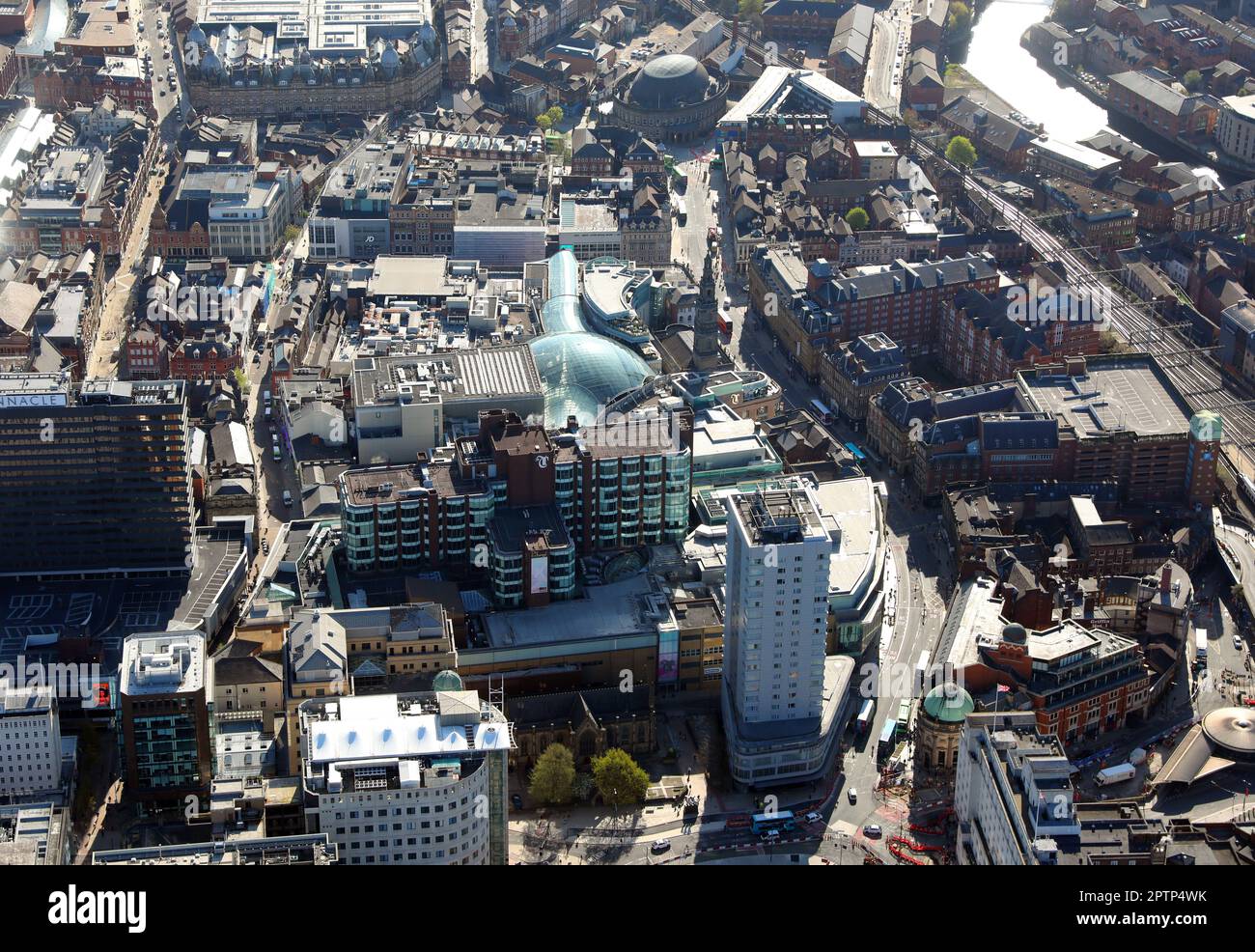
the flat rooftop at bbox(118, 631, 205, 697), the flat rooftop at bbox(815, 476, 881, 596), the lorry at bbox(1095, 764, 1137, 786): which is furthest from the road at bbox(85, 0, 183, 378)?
the lorry at bbox(1095, 764, 1137, 786)

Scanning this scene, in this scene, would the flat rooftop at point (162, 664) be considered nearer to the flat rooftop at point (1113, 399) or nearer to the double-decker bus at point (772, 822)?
the double-decker bus at point (772, 822)

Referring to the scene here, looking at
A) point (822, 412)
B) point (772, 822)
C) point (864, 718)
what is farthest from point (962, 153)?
point (772, 822)

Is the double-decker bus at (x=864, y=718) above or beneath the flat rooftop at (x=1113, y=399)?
beneath

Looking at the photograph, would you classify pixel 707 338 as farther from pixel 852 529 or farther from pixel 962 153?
pixel 962 153

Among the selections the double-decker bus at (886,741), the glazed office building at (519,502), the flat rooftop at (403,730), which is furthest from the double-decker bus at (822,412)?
the flat rooftop at (403,730)

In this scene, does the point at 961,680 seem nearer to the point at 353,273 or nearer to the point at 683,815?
the point at 683,815

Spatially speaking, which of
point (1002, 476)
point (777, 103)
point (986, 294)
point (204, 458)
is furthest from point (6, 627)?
point (777, 103)
